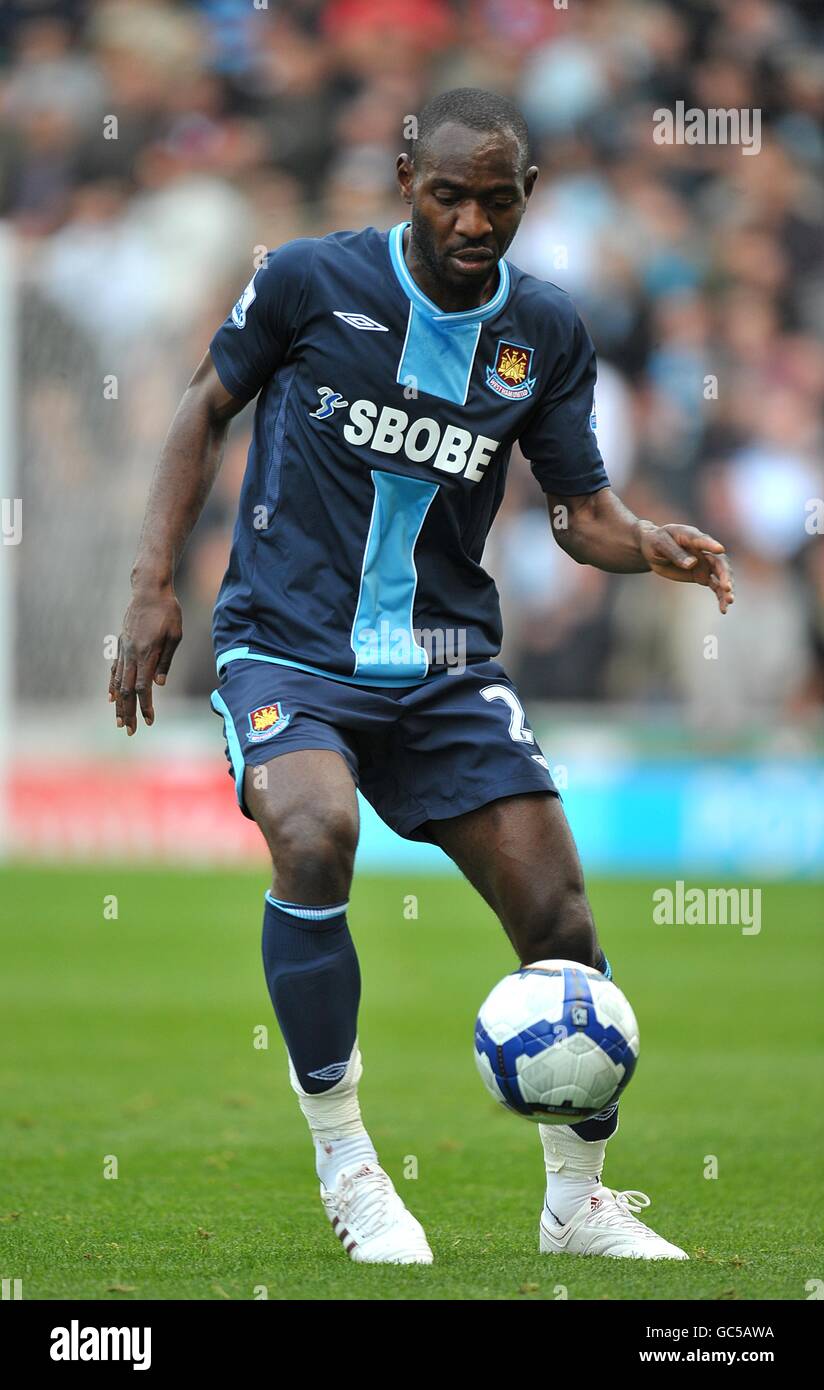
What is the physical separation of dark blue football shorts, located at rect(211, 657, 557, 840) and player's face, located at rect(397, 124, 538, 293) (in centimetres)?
98

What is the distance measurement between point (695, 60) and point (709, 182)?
1.63 m

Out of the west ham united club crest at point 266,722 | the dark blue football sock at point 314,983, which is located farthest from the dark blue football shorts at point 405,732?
the dark blue football sock at point 314,983

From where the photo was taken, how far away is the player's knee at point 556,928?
15.3 ft

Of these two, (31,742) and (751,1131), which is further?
(31,742)

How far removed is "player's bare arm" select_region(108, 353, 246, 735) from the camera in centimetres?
465

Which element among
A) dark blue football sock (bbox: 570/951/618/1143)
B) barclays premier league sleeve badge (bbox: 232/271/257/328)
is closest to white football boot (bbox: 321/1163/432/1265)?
dark blue football sock (bbox: 570/951/618/1143)

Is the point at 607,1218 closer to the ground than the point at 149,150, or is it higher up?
closer to the ground

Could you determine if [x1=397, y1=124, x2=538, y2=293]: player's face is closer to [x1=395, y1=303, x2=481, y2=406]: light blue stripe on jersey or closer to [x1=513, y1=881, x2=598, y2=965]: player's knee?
[x1=395, y1=303, x2=481, y2=406]: light blue stripe on jersey

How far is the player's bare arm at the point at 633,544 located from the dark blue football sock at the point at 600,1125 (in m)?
0.91

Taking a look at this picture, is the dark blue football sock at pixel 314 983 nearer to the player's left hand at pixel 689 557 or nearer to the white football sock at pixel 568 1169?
the white football sock at pixel 568 1169
